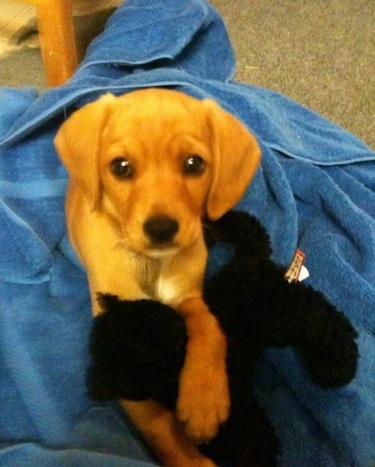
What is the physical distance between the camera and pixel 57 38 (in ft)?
7.03

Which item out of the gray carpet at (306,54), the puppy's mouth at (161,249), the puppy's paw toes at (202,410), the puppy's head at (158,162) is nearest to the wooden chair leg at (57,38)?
the gray carpet at (306,54)

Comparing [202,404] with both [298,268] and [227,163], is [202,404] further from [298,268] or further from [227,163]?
[298,268]

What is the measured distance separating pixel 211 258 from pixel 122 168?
1.56ft

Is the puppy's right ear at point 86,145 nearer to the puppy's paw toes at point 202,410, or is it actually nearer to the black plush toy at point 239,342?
the black plush toy at point 239,342

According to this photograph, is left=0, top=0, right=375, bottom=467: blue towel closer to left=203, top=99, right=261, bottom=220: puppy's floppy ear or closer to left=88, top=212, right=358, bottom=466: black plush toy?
left=88, top=212, right=358, bottom=466: black plush toy

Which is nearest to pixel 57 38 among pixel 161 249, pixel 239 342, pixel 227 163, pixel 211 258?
pixel 211 258

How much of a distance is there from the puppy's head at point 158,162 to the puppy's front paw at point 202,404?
250 millimetres

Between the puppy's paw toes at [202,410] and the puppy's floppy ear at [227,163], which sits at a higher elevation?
the puppy's floppy ear at [227,163]

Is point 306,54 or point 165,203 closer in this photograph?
point 165,203

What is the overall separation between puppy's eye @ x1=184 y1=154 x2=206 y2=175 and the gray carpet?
120 centimetres

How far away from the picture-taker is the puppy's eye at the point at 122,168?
1.22m

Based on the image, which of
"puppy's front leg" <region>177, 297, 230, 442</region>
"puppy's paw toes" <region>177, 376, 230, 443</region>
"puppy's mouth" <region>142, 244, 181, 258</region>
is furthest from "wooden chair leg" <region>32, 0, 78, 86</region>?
"puppy's paw toes" <region>177, 376, 230, 443</region>

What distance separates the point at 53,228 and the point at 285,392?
79 cm

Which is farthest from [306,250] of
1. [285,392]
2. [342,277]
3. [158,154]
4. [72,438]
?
[72,438]
